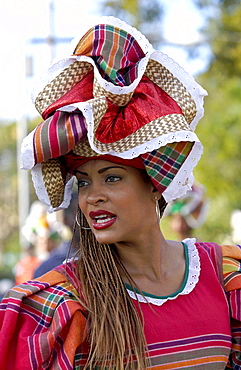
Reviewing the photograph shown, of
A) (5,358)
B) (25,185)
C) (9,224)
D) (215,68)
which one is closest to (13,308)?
(5,358)

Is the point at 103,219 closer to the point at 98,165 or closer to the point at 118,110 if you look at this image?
the point at 98,165

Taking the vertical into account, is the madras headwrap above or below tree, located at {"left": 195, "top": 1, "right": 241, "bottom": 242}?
above

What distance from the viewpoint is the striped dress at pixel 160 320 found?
89.1 inches

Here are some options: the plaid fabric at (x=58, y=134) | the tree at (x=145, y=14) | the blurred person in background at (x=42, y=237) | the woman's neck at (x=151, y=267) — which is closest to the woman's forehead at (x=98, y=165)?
the plaid fabric at (x=58, y=134)

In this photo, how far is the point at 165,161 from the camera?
7.94 feet

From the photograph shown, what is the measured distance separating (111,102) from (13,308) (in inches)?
33.7

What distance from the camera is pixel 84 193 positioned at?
2488mm

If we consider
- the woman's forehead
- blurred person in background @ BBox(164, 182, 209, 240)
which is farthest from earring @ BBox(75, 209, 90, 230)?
blurred person in background @ BBox(164, 182, 209, 240)

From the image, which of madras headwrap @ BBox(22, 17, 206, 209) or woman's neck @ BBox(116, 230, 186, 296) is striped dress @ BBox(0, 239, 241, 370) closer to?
woman's neck @ BBox(116, 230, 186, 296)

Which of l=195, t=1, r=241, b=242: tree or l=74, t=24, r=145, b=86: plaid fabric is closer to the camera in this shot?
l=74, t=24, r=145, b=86: plaid fabric

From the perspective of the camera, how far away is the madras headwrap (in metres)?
2.31

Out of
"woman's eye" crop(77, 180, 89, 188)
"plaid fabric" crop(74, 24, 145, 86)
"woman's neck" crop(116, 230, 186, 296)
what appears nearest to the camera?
"plaid fabric" crop(74, 24, 145, 86)

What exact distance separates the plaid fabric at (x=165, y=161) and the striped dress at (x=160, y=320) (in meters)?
0.48

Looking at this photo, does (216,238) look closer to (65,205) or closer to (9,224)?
(65,205)
